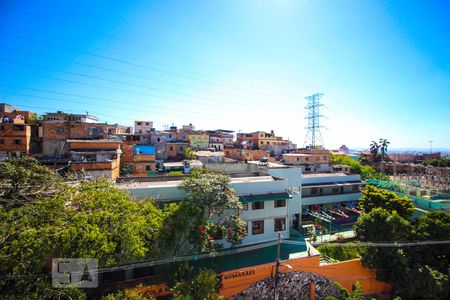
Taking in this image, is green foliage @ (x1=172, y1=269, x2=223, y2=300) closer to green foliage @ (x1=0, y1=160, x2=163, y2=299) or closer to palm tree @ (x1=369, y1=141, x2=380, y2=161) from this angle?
green foliage @ (x1=0, y1=160, x2=163, y2=299)

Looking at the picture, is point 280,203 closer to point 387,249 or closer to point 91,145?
→ point 387,249

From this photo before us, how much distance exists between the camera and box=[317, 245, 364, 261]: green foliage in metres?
17.8

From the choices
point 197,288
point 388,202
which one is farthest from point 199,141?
point 197,288

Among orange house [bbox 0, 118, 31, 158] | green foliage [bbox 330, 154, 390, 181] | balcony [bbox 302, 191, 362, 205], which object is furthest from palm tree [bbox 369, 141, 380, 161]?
orange house [bbox 0, 118, 31, 158]

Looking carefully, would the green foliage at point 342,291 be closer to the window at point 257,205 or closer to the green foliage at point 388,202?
the window at point 257,205

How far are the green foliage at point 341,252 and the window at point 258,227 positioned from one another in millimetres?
5309

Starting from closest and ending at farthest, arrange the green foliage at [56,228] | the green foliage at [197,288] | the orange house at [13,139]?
the green foliage at [56,228]
the green foliage at [197,288]
the orange house at [13,139]

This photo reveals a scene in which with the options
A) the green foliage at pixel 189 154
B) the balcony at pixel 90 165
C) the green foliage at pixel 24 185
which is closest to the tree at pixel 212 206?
the green foliage at pixel 24 185

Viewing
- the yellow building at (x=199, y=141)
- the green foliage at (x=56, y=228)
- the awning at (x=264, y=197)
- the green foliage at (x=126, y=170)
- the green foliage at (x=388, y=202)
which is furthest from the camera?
the yellow building at (x=199, y=141)

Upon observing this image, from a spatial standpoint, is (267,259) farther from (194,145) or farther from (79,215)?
(194,145)

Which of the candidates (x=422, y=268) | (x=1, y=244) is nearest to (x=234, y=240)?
(x=1, y=244)

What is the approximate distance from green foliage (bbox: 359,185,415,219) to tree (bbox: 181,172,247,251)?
14745 millimetres

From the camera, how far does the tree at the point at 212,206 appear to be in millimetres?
12594

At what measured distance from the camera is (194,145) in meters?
51.6
